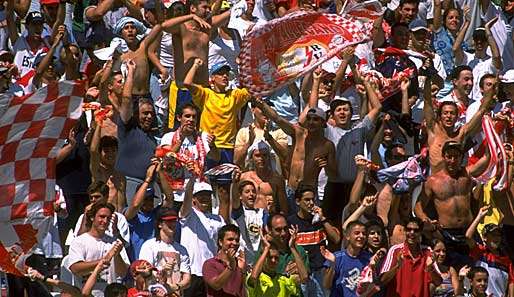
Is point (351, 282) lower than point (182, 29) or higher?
lower

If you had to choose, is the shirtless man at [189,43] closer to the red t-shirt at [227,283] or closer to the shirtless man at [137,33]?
the shirtless man at [137,33]

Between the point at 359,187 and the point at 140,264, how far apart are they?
307cm

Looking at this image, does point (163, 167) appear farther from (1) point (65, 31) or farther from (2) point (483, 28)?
(2) point (483, 28)

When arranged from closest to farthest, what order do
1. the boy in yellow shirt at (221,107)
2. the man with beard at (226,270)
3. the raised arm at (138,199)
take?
the man with beard at (226,270), the raised arm at (138,199), the boy in yellow shirt at (221,107)

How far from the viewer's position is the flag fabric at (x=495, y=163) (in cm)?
2203

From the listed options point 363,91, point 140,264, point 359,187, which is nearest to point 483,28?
point 363,91

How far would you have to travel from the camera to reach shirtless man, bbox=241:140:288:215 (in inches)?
832

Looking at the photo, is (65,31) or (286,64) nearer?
(286,64)

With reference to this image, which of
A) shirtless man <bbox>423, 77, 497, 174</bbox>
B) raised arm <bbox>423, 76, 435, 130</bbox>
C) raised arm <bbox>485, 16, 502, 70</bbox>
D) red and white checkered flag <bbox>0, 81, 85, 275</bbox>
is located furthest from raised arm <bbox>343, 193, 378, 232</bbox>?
red and white checkered flag <bbox>0, 81, 85, 275</bbox>

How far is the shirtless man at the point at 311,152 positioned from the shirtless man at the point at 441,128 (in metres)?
1.05

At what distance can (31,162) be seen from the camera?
15367 millimetres

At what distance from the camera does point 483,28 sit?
25.5 metres

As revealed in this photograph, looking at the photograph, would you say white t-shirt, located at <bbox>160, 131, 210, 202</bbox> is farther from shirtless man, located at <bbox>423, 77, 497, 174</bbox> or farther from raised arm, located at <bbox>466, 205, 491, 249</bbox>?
raised arm, located at <bbox>466, 205, 491, 249</bbox>

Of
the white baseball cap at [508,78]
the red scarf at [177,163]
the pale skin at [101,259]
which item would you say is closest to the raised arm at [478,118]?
the white baseball cap at [508,78]
